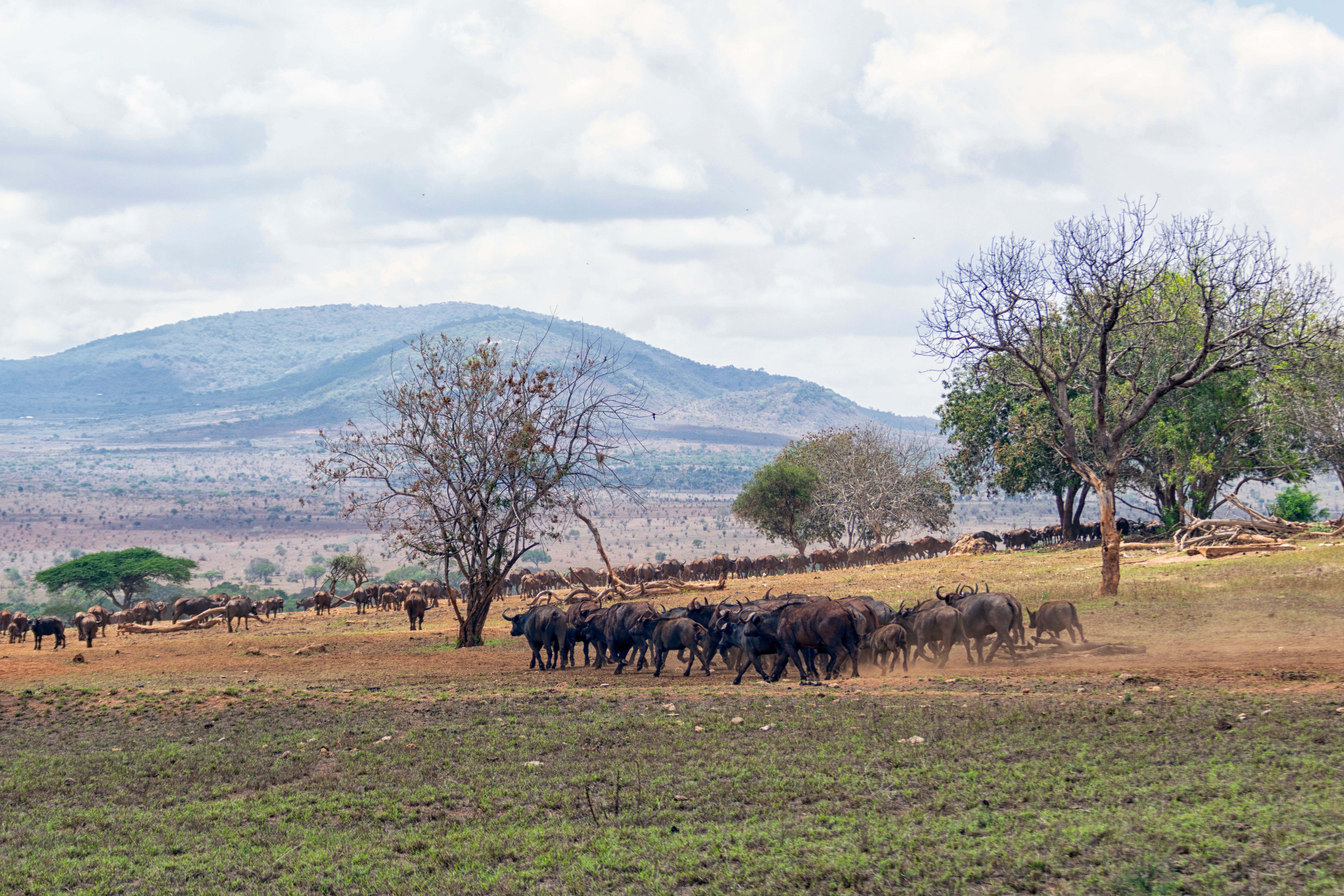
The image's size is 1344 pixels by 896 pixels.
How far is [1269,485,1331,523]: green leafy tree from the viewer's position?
176 ft

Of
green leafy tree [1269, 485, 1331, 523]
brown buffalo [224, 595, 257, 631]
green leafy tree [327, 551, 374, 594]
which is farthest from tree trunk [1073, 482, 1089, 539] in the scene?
green leafy tree [327, 551, 374, 594]

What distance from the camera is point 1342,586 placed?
22.2 meters

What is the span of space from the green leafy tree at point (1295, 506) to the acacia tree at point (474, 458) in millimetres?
41515

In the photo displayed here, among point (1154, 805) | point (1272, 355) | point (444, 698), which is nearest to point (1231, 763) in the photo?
point (1154, 805)

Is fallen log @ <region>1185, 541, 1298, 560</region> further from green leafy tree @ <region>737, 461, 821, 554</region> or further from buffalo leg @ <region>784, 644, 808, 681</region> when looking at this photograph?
green leafy tree @ <region>737, 461, 821, 554</region>

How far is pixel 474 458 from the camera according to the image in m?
27.2

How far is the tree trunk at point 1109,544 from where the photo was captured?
25391 mm

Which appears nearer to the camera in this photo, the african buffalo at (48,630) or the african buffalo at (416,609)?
the african buffalo at (48,630)

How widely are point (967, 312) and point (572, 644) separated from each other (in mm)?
14193

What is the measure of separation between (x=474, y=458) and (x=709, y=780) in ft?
58.6

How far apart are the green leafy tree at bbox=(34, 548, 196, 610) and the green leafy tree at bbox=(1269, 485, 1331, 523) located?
6409cm

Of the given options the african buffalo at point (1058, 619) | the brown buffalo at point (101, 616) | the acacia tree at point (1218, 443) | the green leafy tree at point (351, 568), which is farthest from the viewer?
the green leafy tree at point (351, 568)

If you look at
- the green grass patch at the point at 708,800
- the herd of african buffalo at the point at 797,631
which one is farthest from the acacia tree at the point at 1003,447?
the green grass patch at the point at 708,800

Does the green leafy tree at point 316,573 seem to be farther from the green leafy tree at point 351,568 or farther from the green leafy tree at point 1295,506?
the green leafy tree at point 1295,506
